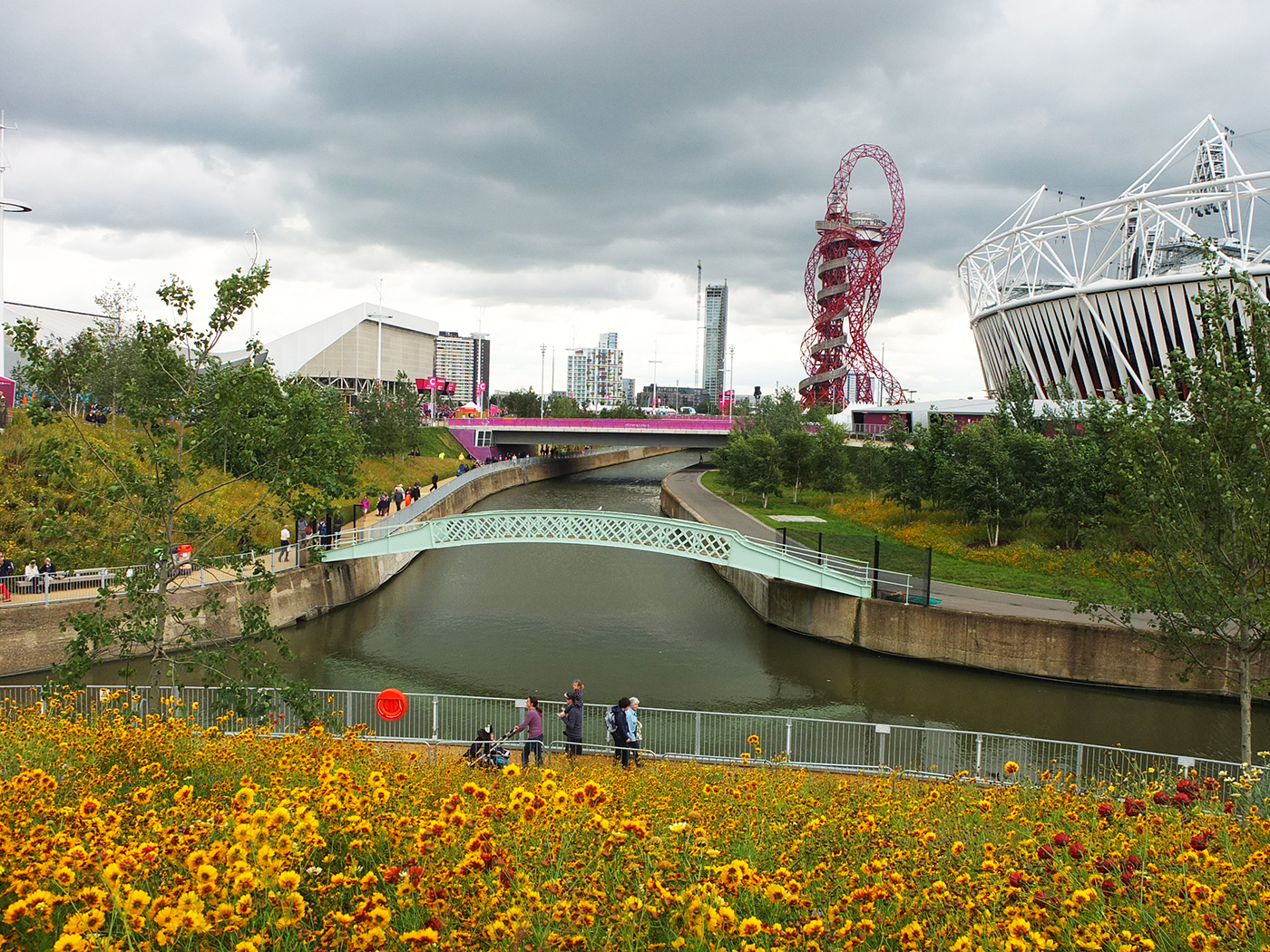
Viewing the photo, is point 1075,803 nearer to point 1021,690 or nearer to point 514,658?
point 1021,690

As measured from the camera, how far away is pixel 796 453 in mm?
43875

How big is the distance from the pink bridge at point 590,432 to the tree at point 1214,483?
47.8 metres

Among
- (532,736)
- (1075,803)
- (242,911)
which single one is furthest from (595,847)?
(532,736)

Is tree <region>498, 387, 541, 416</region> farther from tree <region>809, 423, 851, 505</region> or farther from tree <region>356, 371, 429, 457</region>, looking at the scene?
tree <region>809, 423, 851, 505</region>

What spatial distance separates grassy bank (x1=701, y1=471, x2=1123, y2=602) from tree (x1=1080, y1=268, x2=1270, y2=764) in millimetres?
2585

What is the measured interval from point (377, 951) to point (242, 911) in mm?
517

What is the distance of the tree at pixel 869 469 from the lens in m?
40.2

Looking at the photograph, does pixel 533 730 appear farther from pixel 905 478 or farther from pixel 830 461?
pixel 830 461

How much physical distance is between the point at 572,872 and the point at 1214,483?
38.8 ft

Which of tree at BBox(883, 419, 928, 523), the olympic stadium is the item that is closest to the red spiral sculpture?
the olympic stadium

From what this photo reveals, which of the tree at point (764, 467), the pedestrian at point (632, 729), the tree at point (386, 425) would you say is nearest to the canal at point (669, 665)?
the pedestrian at point (632, 729)

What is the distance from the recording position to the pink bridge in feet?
204

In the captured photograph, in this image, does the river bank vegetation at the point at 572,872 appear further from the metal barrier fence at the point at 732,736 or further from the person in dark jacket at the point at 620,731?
the metal barrier fence at the point at 732,736

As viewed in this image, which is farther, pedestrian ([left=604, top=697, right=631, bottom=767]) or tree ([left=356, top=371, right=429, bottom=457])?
tree ([left=356, top=371, right=429, bottom=457])
